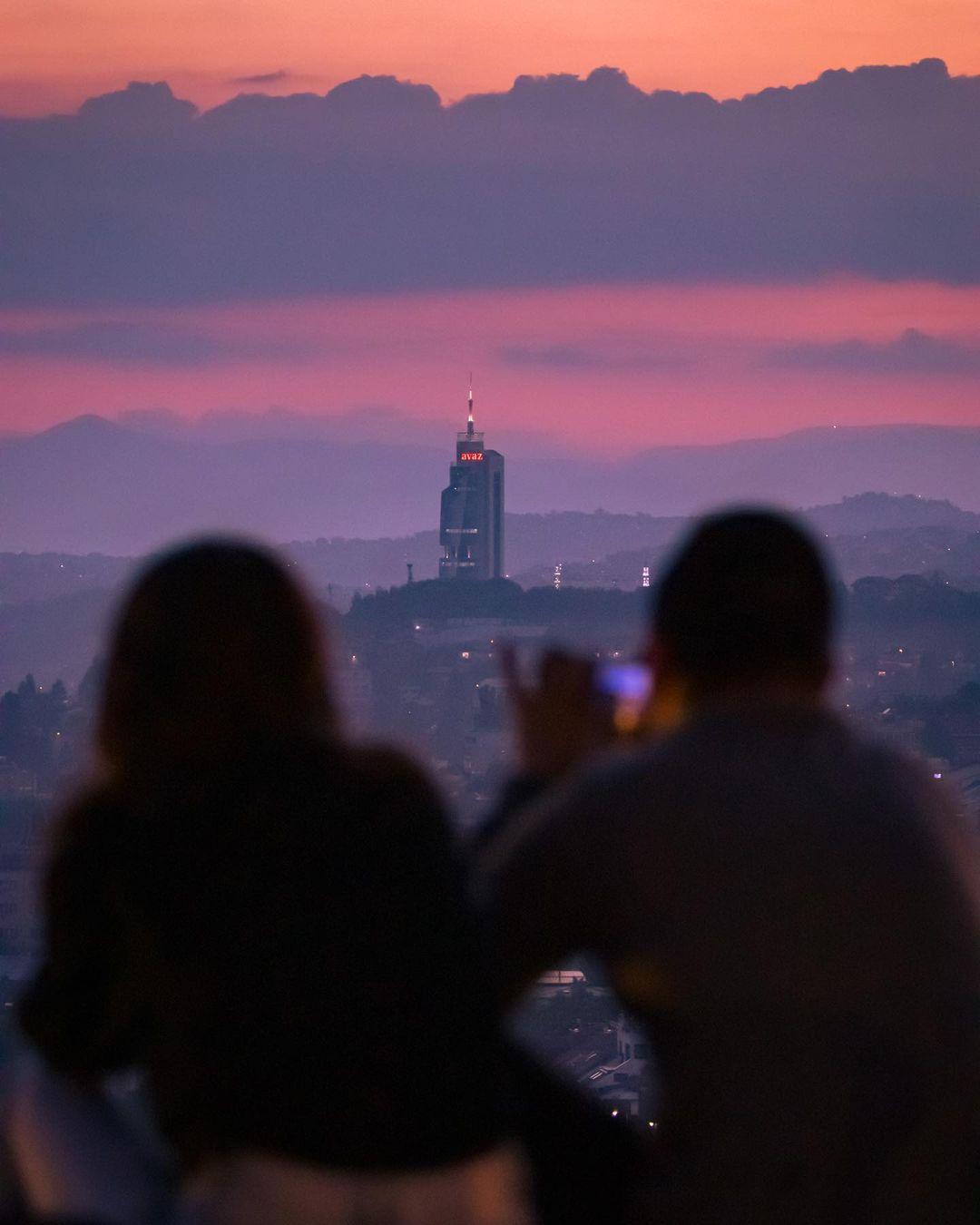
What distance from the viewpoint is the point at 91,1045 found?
157 centimetres

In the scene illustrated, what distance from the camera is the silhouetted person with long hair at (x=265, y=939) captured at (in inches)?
56.4

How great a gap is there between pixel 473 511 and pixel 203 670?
261 ft

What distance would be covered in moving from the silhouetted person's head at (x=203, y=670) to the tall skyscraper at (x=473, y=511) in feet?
200

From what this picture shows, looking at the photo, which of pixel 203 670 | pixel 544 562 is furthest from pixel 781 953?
pixel 544 562

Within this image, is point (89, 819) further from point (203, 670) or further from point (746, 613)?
point (746, 613)

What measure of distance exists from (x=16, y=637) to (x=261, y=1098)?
35.5m

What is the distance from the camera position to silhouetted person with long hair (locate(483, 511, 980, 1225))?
A: 4.80 ft

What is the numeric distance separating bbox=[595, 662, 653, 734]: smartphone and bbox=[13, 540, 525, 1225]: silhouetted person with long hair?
38 centimetres

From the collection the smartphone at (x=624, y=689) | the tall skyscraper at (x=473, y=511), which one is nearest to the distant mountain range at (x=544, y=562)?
the tall skyscraper at (x=473, y=511)

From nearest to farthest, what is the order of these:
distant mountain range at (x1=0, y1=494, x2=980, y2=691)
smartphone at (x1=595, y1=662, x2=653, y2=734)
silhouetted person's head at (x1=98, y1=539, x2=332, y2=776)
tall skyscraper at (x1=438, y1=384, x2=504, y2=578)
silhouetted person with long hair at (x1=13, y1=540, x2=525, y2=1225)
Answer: silhouetted person with long hair at (x1=13, y1=540, x2=525, y2=1225) < silhouetted person's head at (x1=98, y1=539, x2=332, y2=776) < smartphone at (x1=595, y1=662, x2=653, y2=734) < distant mountain range at (x1=0, y1=494, x2=980, y2=691) < tall skyscraper at (x1=438, y1=384, x2=504, y2=578)

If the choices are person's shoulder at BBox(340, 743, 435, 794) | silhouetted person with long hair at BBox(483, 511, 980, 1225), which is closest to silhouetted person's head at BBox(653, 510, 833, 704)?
silhouetted person with long hair at BBox(483, 511, 980, 1225)

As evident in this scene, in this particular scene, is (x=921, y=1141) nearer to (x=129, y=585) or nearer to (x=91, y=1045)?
(x=91, y=1045)

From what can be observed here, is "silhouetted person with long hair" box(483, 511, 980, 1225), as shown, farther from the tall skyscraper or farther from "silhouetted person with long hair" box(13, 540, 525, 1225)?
the tall skyscraper

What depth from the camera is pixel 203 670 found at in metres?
1.55
